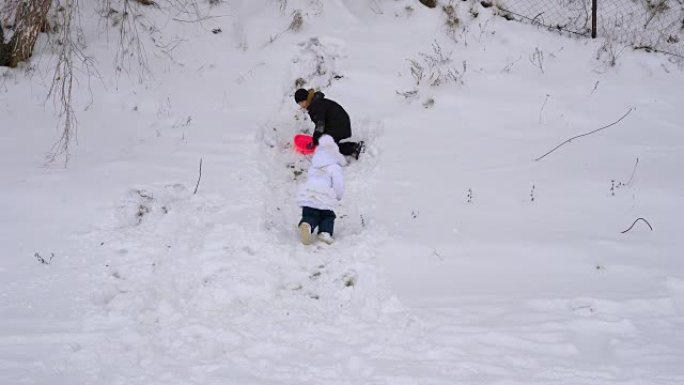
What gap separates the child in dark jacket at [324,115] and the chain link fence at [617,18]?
380 cm

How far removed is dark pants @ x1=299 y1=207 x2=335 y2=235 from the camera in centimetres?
559

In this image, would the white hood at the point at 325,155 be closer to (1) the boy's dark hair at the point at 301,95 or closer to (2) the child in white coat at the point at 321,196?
(2) the child in white coat at the point at 321,196

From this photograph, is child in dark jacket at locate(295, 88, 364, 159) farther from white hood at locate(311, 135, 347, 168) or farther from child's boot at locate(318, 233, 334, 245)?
child's boot at locate(318, 233, 334, 245)

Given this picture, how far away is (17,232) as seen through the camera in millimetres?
5402

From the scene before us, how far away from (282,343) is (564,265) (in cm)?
239

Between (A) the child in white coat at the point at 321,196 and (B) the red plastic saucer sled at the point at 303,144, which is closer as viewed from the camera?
(A) the child in white coat at the point at 321,196

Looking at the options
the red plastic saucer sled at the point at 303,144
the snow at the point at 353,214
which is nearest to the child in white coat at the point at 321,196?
the snow at the point at 353,214

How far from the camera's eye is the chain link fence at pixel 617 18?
9117 millimetres

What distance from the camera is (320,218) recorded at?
18.6 feet

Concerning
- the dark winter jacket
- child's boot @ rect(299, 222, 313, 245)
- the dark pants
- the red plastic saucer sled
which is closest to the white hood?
the dark pants

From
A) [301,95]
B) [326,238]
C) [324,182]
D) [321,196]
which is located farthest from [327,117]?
[326,238]

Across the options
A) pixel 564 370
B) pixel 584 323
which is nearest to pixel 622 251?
pixel 584 323

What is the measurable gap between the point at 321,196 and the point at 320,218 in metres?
0.22

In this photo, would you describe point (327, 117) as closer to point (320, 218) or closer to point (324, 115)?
point (324, 115)
